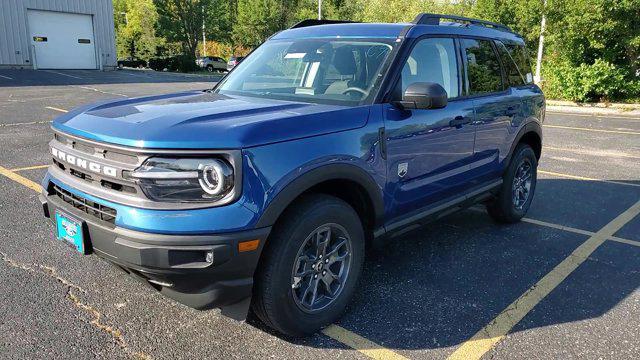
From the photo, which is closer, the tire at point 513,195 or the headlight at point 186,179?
the headlight at point 186,179

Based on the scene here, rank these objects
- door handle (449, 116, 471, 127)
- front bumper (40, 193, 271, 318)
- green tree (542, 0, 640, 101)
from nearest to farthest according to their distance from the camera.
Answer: front bumper (40, 193, 271, 318) < door handle (449, 116, 471, 127) < green tree (542, 0, 640, 101)

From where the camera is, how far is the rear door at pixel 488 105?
4.12 metres

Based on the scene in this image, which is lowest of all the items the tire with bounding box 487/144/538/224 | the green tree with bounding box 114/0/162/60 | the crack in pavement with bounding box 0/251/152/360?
the crack in pavement with bounding box 0/251/152/360

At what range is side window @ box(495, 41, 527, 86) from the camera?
185 inches

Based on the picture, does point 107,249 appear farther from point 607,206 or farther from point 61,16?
point 61,16

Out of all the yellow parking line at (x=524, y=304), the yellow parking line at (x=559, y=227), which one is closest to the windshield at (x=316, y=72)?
the yellow parking line at (x=524, y=304)

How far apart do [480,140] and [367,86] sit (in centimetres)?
138

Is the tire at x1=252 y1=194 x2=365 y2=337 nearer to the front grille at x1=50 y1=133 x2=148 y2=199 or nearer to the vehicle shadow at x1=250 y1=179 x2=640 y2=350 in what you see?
the vehicle shadow at x1=250 y1=179 x2=640 y2=350

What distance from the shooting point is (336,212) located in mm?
2855

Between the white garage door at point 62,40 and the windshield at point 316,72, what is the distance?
29834 mm

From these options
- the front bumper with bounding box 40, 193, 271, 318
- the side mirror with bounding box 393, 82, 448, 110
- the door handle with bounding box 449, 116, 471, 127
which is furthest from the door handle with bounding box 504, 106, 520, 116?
the front bumper with bounding box 40, 193, 271, 318

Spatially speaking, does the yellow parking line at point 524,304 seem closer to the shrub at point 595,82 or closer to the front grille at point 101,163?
the front grille at point 101,163

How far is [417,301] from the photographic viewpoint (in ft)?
11.1

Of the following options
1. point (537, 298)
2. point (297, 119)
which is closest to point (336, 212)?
point (297, 119)
